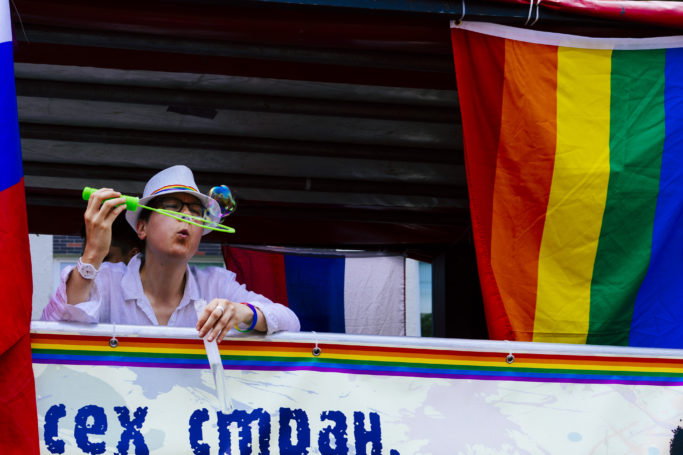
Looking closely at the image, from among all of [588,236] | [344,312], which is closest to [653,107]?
[588,236]

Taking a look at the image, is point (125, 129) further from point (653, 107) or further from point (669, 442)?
point (669, 442)

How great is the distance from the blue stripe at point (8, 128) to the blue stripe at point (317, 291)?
3.62 m

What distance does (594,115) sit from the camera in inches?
131

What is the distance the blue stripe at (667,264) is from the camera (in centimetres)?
328

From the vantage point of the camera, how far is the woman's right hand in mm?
2689

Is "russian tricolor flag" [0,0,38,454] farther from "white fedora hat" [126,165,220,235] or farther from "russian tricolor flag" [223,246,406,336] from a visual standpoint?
"russian tricolor flag" [223,246,406,336]

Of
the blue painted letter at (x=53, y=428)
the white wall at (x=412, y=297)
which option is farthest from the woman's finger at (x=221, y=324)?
the white wall at (x=412, y=297)

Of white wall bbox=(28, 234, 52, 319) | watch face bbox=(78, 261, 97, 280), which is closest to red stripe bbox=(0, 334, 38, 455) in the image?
watch face bbox=(78, 261, 97, 280)

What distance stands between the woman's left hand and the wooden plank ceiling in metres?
1.13

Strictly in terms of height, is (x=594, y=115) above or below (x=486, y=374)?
above

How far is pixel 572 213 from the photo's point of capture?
329 centimetres

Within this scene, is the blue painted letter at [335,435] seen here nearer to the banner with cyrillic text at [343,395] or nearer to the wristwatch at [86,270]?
the banner with cyrillic text at [343,395]

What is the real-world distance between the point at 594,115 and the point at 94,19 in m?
1.99

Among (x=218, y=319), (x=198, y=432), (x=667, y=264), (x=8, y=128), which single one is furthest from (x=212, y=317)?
(x=667, y=264)
